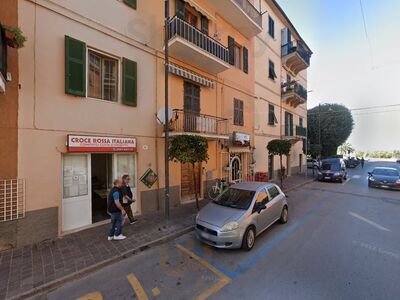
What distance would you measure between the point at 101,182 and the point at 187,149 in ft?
13.6

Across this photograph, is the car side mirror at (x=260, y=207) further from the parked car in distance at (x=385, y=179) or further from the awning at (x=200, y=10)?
the parked car in distance at (x=385, y=179)

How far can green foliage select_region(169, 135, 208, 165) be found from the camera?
705 centimetres

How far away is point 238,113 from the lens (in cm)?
1268

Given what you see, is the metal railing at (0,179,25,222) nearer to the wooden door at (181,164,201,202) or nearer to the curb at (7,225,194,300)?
the curb at (7,225,194,300)

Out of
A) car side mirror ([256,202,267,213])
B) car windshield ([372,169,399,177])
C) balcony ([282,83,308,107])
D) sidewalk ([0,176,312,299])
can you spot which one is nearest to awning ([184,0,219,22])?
car side mirror ([256,202,267,213])

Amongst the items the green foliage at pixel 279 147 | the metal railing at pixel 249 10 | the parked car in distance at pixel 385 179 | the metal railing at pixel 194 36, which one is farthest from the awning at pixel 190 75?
the parked car in distance at pixel 385 179

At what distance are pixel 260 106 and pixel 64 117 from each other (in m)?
12.4

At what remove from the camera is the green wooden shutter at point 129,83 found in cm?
712

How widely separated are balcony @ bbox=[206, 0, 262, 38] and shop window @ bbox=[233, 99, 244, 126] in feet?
14.1

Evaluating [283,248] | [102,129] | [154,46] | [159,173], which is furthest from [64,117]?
[283,248]

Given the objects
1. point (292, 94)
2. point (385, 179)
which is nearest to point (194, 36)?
point (292, 94)

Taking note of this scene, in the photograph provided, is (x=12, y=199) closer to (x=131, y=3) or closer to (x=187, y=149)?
(x=187, y=149)

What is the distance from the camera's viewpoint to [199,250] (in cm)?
523

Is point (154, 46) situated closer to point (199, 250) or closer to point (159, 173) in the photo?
point (159, 173)
